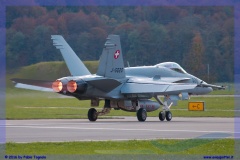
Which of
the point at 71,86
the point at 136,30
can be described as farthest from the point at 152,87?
the point at 136,30

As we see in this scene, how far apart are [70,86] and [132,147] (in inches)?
518

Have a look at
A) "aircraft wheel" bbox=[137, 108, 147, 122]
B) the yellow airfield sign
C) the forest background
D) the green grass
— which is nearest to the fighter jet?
"aircraft wheel" bbox=[137, 108, 147, 122]

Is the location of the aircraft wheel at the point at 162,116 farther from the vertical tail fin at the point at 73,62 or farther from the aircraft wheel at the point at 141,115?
the vertical tail fin at the point at 73,62

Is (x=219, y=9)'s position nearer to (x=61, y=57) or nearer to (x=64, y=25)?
(x=64, y=25)

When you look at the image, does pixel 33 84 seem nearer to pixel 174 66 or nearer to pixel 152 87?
pixel 174 66

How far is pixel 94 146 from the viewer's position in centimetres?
1803

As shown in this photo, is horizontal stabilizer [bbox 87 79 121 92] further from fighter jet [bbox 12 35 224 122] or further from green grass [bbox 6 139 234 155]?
green grass [bbox 6 139 234 155]

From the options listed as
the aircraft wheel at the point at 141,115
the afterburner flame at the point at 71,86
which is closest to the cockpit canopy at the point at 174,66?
the aircraft wheel at the point at 141,115

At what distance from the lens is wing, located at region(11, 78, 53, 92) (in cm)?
2455

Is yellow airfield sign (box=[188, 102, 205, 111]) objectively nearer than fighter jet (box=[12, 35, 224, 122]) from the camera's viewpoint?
No

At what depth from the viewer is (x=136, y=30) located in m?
20.1

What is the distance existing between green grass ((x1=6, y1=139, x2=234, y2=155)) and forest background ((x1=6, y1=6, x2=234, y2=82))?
2367 millimetres

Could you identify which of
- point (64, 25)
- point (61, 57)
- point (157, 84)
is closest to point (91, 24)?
point (64, 25)

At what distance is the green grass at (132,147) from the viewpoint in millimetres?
16609
